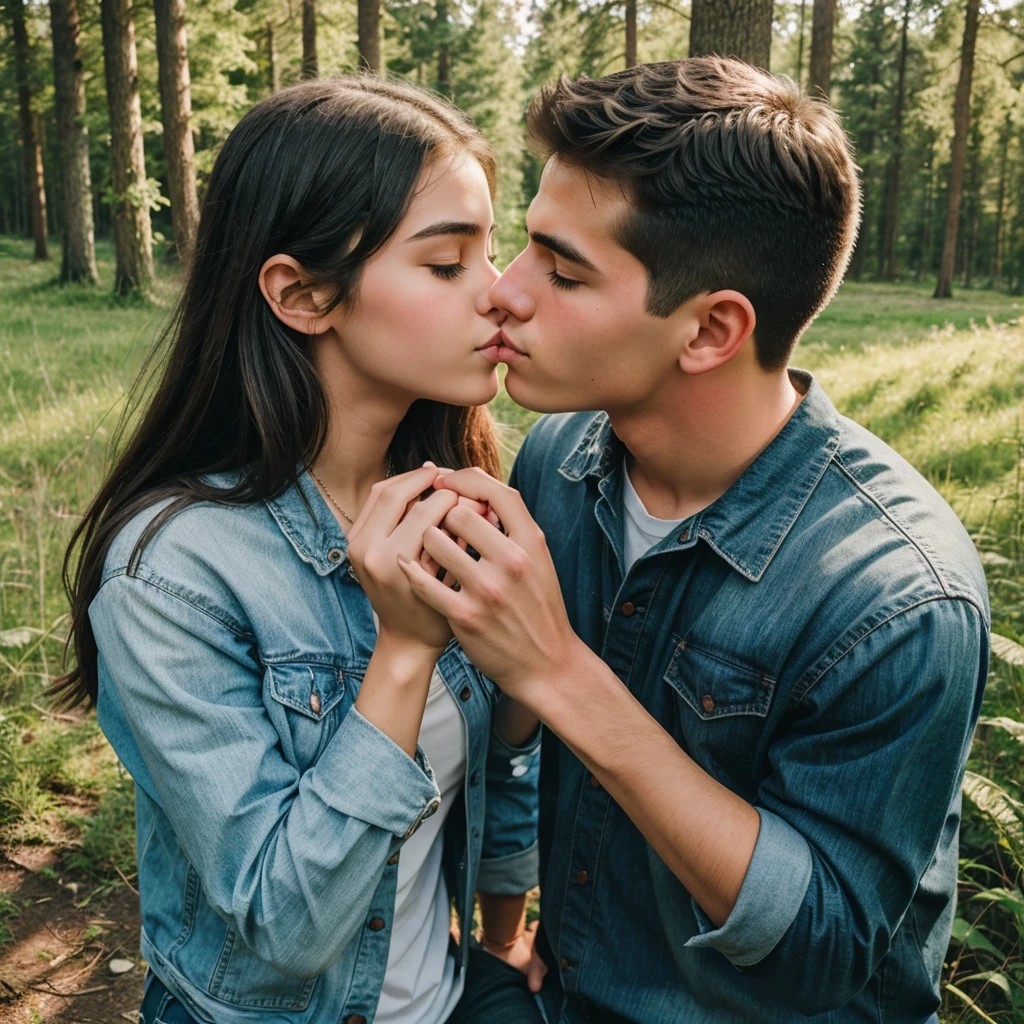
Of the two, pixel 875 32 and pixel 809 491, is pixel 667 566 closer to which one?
pixel 809 491

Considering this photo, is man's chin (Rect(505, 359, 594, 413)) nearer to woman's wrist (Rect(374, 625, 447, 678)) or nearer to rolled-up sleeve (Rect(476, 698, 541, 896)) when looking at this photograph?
woman's wrist (Rect(374, 625, 447, 678))

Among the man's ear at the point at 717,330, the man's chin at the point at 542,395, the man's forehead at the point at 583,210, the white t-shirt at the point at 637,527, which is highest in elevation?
the man's forehead at the point at 583,210

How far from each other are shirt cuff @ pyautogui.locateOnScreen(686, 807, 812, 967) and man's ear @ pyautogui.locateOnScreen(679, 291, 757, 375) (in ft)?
3.40

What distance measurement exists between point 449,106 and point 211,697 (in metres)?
1.58

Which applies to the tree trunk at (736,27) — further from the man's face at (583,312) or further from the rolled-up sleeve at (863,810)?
the rolled-up sleeve at (863,810)

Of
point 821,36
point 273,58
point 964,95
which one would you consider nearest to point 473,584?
point 821,36

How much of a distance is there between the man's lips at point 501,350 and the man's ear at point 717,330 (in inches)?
15.5

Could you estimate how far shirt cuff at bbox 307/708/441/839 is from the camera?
5.85 feet

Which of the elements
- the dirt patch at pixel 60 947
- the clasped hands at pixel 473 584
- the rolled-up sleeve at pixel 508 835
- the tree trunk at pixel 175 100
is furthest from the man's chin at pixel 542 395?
the tree trunk at pixel 175 100

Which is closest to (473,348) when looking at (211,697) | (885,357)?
(211,697)

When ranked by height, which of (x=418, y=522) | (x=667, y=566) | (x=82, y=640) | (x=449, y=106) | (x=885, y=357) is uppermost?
(x=449, y=106)

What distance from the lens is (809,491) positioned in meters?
2.10

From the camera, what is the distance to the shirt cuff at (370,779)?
1.78 meters

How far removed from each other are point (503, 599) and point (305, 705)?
20.8 inches
